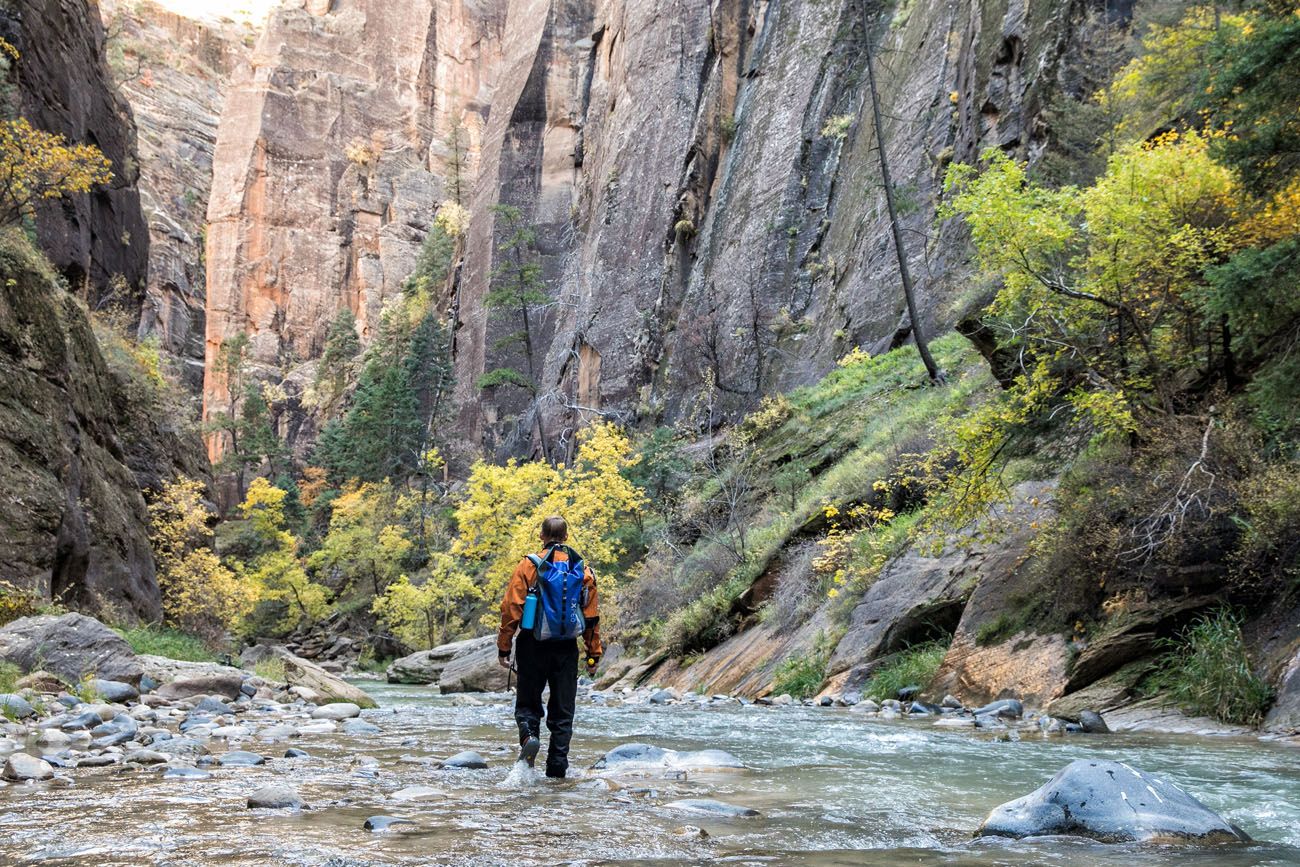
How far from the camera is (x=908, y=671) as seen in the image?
1206 cm

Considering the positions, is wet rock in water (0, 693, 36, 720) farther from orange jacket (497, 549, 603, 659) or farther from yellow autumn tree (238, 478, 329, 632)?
yellow autumn tree (238, 478, 329, 632)

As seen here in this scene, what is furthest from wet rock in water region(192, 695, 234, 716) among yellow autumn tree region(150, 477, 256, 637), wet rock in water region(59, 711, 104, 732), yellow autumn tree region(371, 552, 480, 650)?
yellow autumn tree region(371, 552, 480, 650)

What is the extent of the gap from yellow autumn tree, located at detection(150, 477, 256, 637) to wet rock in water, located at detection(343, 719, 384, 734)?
1541 centimetres

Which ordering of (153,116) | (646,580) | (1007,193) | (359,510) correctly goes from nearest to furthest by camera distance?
1. (1007,193)
2. (646,580)
3. (359,510)
4. (153,116)

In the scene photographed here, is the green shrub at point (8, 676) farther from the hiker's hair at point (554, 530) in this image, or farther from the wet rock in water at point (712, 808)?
the wet rock in water at point (712, 808)

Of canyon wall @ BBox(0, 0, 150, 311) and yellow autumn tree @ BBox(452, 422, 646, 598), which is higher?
canyon wall @ BBox(0, 0, 150, 311)

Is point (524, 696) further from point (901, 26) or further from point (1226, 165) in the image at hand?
point (901, 26)

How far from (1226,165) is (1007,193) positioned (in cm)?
228

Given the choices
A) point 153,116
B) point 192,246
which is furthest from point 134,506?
point 153,116

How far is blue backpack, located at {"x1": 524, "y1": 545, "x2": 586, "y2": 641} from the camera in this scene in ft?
21.5

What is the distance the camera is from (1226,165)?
28.7ft

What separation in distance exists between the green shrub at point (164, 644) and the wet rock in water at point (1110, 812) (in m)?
15.0

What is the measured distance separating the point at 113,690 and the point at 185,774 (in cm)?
610

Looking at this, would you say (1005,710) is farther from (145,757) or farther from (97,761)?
(97,761)
